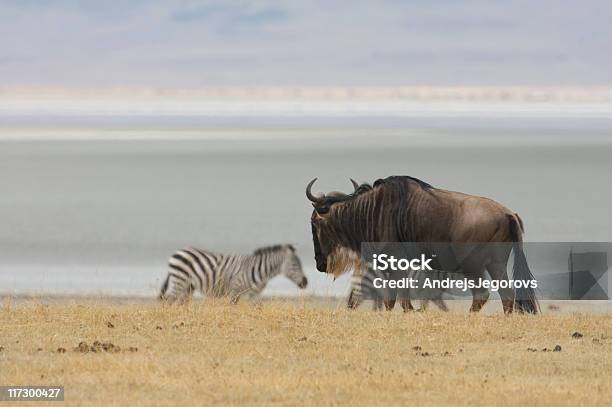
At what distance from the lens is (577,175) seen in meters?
90.9

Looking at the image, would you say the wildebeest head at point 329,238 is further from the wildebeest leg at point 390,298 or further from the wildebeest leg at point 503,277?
the wildebeest leg at point 503,277

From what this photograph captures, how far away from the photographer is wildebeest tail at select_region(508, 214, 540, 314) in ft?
63.5

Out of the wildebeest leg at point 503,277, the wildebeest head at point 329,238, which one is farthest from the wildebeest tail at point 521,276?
the wildebeest head at point 329,238

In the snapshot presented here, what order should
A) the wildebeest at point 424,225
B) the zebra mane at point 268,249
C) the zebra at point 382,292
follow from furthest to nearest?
the zebra mane at point 268,249 < the zebra at point 382,292 < the wildebeest at point 424,225

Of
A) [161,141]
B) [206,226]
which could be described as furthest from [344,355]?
[161,141]

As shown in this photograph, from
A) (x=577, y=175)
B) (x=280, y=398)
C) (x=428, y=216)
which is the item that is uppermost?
(x=577, y=175)

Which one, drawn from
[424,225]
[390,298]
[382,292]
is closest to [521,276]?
[424,225]

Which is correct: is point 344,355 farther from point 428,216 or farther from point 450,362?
point 428,216

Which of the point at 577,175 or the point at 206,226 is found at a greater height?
the point at 577,175

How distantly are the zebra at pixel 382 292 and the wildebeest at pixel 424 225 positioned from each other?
1.38 feet

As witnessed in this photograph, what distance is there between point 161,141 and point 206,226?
334 ft

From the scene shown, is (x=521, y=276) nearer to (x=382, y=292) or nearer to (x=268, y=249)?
(x=382, y=292)

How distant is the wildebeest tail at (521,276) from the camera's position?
19344 millimetres

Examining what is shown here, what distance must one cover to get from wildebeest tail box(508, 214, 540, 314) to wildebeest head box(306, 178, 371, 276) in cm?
226
